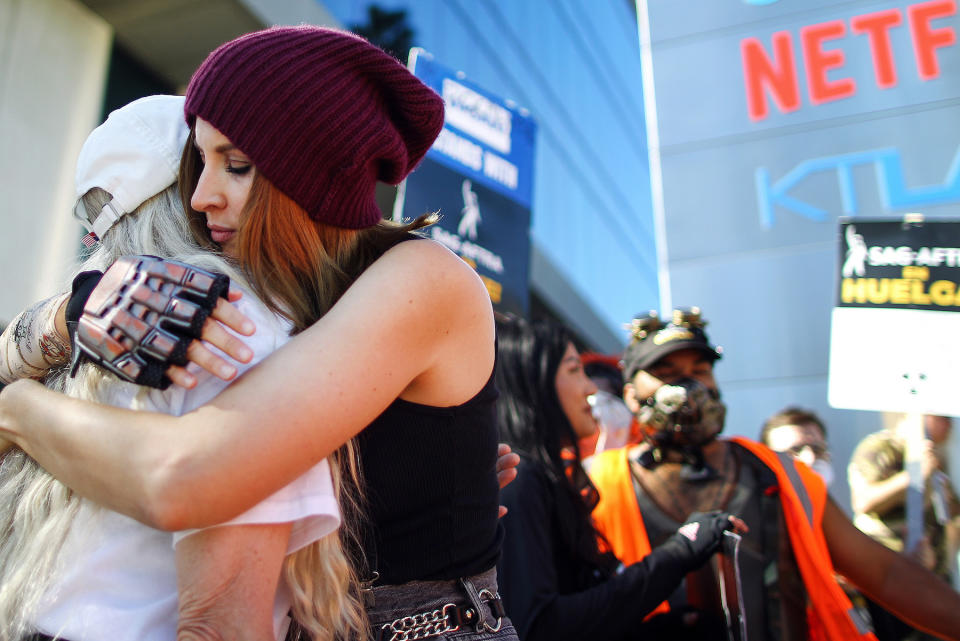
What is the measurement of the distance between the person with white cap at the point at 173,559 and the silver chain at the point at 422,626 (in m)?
0.07

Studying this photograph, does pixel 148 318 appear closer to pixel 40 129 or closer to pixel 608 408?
pixel 608 408

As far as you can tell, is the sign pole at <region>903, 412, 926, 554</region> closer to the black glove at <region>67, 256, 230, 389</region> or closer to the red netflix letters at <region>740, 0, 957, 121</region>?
the black glove at <region>67, 256, 230, 389</region>

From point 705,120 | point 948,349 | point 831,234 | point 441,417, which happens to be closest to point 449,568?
point 441,417

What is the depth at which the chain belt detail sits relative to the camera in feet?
4.64

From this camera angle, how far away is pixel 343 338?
4.20ft

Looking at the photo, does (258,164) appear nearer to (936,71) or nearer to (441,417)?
(441,417)

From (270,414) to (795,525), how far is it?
7.52 feet

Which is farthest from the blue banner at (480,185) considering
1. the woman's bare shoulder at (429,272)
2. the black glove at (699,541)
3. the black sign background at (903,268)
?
the woman's bare shoulder at (429,272)

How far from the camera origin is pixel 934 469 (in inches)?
142

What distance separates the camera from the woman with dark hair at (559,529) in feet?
8.34

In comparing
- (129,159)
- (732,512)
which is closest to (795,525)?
(732,512)

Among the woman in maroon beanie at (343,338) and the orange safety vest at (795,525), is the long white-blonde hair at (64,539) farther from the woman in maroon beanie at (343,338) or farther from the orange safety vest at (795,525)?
the orange safety vest at (795,525)

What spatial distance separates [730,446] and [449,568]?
2103 millimetres

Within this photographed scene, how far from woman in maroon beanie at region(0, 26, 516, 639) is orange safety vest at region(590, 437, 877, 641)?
1.69 m
